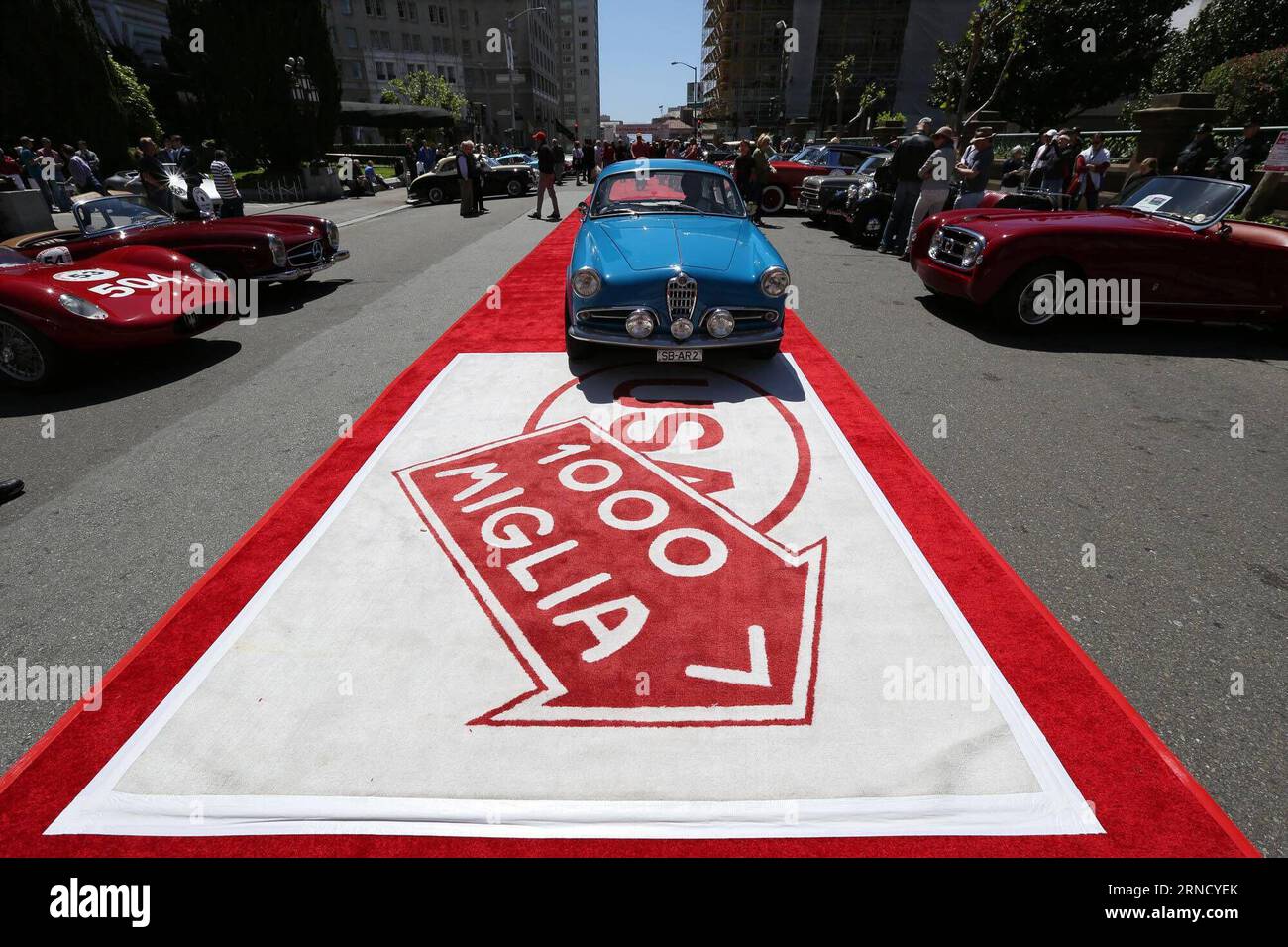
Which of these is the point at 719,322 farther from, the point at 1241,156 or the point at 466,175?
the point at 466,175

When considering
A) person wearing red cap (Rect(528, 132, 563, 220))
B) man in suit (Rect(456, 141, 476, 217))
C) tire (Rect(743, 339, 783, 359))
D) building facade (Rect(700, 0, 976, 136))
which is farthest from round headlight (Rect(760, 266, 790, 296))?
building facade (Rect(700, 0, 976, 136))

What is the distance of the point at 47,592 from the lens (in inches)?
117

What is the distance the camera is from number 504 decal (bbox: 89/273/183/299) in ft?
17.5

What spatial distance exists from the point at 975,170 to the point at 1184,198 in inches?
150

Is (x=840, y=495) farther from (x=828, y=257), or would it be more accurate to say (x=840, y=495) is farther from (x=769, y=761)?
(x=828, y=257)

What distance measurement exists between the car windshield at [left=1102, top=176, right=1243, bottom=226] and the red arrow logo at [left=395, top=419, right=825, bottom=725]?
6.29m

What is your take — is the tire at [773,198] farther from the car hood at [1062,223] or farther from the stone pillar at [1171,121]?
A: the car hood at [1062,223]

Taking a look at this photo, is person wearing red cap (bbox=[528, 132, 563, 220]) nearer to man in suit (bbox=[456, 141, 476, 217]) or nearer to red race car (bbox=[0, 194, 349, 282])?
man in suit (bbox=[456, 141, 476, 217])

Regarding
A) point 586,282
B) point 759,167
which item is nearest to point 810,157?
point 759,167

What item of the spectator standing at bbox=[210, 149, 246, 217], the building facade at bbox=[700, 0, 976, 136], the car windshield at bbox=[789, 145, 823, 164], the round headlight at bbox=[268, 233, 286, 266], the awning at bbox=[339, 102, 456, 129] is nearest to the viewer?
the round headlight at bbox=[268, 233, 286, 266]

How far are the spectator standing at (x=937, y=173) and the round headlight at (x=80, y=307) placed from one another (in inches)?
360

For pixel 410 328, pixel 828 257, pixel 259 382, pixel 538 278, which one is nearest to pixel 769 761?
pixel 259 382

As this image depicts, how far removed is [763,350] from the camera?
540cm
